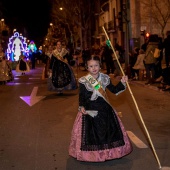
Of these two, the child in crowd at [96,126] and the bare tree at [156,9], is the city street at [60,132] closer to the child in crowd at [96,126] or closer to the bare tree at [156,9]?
the child in crowd at [96,126]

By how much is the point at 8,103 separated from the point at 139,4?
24.1 metres

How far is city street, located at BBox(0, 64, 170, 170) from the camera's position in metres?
5.93

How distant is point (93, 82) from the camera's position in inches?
230

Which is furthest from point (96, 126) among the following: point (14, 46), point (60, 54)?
point (14, 46)

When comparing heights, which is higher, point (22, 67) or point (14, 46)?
point (14, 46)

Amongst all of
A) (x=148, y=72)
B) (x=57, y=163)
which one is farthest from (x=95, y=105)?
(x=148, y=72)

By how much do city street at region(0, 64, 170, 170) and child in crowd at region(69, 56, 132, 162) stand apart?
0.66ft

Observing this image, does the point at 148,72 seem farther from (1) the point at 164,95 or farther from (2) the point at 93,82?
(2) the point at 93,82

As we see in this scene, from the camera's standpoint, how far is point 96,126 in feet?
19.0

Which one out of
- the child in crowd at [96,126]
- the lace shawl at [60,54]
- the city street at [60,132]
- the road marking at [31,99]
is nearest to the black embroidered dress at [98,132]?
the child in crowd at [96,126]

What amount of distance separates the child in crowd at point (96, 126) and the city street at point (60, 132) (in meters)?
0.20

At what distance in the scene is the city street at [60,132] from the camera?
5.93 m

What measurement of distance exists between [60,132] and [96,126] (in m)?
2.52

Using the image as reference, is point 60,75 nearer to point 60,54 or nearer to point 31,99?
point 60,54
